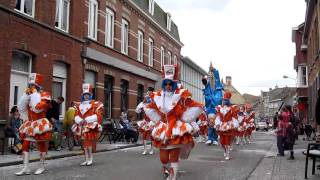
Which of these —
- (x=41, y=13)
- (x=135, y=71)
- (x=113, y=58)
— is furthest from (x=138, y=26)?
(x=41, y=13)

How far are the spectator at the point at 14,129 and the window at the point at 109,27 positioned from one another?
37.4 feet

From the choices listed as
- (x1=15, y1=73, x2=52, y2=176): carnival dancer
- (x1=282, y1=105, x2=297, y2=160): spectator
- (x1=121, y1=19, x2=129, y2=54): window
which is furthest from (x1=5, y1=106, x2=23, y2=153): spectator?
(x1=121, y1=19, x2=129, y2=54): window

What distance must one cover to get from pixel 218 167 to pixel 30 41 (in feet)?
30.8

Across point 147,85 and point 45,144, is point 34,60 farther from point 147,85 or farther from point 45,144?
point 147,85

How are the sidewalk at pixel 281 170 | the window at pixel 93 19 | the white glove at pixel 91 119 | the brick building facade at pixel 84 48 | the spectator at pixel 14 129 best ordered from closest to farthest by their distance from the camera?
the sidewalk at pixel 281 170 → the white glove at pixel 91 119 → the spectator at pixel 14 129 → the brick building facade at pixel 84 48 → the window at pixel 93 19

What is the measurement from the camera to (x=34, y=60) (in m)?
17.6

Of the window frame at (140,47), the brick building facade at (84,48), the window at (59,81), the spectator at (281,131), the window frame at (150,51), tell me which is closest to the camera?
the spectator at (281,131)

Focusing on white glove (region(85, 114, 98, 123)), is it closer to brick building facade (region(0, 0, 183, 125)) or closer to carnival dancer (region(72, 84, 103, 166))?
carnival dancer (region(72, 84, 103, 166))

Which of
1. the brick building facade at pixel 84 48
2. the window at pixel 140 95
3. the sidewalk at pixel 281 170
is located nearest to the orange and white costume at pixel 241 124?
the sidewalk at pixel 281 170

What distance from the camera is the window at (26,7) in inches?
669

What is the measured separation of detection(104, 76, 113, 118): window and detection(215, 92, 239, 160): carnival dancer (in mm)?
12267

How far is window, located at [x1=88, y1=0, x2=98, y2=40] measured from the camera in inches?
936

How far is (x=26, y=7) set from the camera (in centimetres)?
1752

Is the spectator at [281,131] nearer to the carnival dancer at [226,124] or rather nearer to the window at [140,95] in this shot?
the carnival dancer at [226,124]
